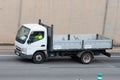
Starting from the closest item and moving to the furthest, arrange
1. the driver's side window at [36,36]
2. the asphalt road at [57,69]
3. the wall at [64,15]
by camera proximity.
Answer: the asphalt road at [57,69], the driver's side window at [36,36], the wall at [64,15]

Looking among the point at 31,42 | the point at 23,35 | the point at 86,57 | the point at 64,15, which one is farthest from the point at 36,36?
the point at 64,15

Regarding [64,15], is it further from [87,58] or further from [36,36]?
[36,36]

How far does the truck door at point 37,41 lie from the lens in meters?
23.4

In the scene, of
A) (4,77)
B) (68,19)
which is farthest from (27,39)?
(68,19)

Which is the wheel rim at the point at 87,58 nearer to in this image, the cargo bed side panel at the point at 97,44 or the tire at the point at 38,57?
the cargo bed side panel at the point at 97,44

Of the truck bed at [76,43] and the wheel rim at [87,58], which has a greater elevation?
the truck bed at [76,43]

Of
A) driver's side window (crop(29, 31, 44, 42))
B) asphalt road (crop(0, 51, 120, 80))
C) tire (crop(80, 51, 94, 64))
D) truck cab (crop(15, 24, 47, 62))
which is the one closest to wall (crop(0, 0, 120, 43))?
asphalt road (crop(0, 51, 120, 80))

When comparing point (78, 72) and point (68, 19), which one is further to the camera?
point (68, 19)

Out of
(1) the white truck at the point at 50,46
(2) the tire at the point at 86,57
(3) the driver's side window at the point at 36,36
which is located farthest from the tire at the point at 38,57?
(2) the tire at the point at 86,57

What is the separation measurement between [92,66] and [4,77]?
5577 mm

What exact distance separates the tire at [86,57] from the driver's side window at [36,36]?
233 cm

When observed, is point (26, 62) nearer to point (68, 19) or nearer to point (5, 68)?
point (5, 68)

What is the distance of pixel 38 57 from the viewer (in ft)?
77.0

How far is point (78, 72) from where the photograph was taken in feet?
70.6
